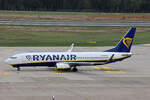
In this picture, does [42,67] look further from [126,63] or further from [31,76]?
[126,63]

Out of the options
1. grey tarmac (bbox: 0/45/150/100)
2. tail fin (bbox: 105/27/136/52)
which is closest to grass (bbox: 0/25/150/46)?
grey tarmac (bbox: 0/45/150/100)

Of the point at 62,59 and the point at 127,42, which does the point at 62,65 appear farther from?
the point at 127,42

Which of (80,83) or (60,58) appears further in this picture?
(60,58)

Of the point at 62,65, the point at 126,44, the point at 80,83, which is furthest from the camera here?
the point at 126,44

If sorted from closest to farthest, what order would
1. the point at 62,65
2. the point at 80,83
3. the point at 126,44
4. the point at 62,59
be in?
the point at 80,83
the point at 62,65
the point at 62,59
the point at 126,44

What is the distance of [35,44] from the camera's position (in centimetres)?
8138

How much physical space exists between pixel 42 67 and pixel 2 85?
48.4 ft

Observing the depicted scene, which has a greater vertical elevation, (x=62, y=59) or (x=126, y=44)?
(x=126, y=44)

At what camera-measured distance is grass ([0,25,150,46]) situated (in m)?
85.0

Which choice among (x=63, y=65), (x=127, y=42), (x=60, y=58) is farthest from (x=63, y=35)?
(x=63, y=65)

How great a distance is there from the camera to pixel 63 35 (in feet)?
320

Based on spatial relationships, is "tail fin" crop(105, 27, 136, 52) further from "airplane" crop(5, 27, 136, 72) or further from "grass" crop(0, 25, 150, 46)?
"grass" crop(0, 25, 150, 46)

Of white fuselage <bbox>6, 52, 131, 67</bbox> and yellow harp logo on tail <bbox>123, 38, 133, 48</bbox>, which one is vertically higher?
yellow harp logo on tail <bbox>123, 38, 133, 48</bbox>

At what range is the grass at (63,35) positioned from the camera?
8500 cm
